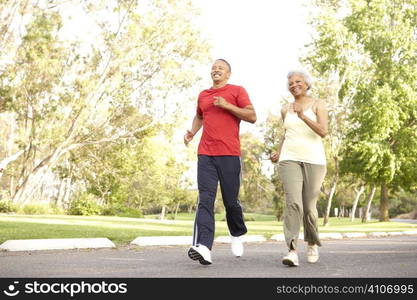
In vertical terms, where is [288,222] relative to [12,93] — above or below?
below

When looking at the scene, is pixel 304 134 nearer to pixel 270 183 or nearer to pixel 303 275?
pixel 303 275

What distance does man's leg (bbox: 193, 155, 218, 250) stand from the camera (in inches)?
273

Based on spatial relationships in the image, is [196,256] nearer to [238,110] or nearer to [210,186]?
[210,186]

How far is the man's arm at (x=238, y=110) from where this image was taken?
689cm

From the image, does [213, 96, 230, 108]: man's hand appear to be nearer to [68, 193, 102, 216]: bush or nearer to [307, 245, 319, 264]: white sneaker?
[307, 245, 319, 264]: white sneaker

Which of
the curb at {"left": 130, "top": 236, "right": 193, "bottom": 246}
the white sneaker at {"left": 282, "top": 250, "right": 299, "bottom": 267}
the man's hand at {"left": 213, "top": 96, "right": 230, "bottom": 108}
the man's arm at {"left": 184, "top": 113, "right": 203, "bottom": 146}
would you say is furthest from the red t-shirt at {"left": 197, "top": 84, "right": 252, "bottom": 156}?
the curb at {"left": 130, "top": 236, "right": 193, "bottom": 246}

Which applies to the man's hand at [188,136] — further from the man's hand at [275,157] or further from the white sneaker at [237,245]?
the white sneaker at [237,245]

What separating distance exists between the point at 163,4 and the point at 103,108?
615 cm

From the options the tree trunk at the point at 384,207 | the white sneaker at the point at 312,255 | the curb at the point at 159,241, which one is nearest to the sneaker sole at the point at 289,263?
the white sneaker at the point at 312,255

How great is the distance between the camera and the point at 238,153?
7.21 metres

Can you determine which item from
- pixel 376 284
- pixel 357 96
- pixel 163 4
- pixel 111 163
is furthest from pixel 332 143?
pixel 376 284

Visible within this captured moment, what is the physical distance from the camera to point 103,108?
31203 millimetres

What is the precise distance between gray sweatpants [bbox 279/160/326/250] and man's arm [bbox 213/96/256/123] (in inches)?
26.2

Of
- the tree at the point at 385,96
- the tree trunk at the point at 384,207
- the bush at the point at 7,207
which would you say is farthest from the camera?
the tree trunk at the point at 384,207
